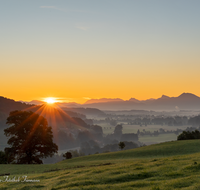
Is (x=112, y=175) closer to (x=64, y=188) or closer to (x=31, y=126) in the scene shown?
(x=64, y=188)

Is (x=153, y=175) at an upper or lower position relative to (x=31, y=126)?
lower

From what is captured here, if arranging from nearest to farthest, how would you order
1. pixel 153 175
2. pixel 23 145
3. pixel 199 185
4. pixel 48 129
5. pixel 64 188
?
pixel 199 185 → pixel 64 188 → pixel 153 175 → pixel 23 145 → pixel 48 129

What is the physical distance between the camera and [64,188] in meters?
15.6

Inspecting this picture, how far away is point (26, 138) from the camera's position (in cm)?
5728

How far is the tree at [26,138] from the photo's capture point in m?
57.0

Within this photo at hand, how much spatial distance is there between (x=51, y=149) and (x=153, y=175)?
1942 inches

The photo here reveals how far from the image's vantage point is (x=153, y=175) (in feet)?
55.5

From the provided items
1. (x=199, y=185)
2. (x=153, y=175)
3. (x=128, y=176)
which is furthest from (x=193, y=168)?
(x=128, y=176)

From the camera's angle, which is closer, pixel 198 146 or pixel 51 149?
pixel 198 146

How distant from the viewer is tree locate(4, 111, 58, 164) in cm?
5703

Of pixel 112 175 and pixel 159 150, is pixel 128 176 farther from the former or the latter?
pixel 159 150

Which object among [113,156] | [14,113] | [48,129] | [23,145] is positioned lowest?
[113,156]

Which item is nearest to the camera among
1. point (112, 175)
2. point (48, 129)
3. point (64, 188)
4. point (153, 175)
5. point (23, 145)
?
point (64, 188)

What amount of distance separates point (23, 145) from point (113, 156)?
29184mm
